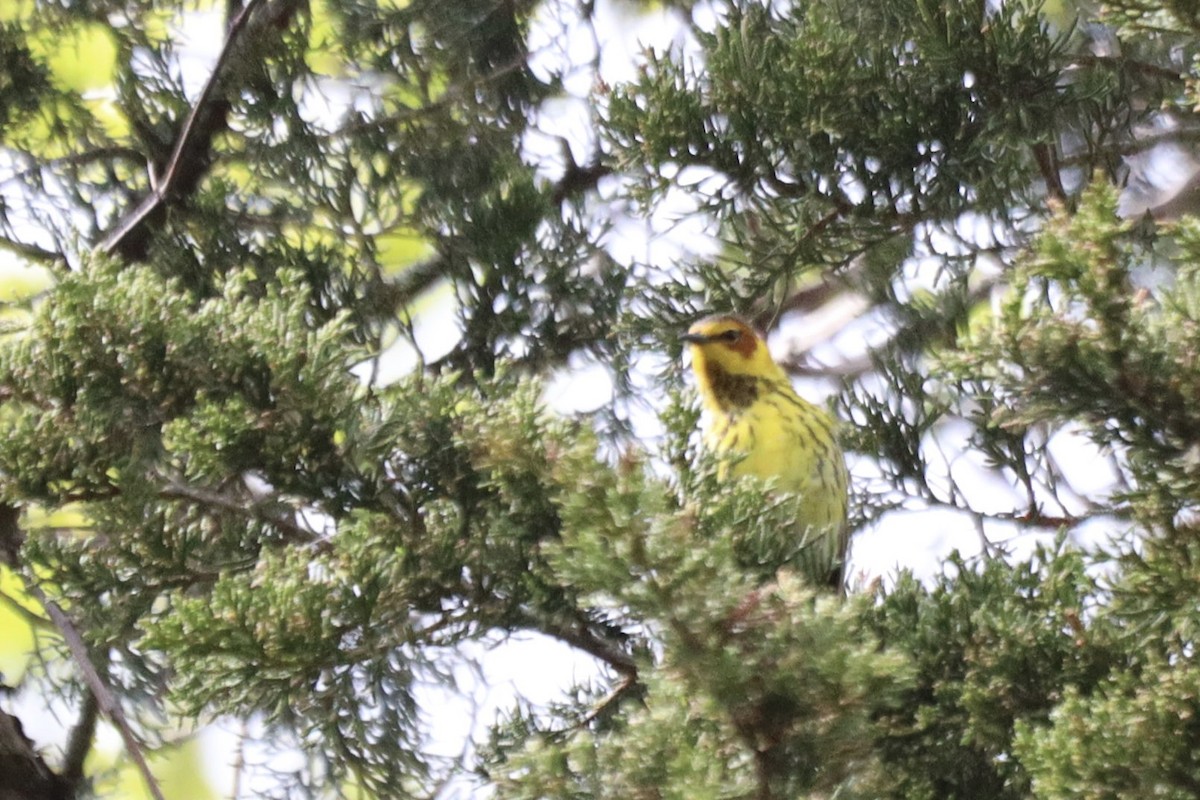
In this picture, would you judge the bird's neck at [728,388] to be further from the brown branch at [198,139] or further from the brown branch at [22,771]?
the brown branch at [22,771]

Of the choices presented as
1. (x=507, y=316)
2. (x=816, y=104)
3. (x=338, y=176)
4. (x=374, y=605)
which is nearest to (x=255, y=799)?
(x=374, y=605)

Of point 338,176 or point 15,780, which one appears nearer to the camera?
point 15,780

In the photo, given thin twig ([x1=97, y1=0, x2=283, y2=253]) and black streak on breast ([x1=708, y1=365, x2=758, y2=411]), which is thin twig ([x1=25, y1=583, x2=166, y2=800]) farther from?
black streak on breast ([x1=708, y1=365, x2=758, y2=411])

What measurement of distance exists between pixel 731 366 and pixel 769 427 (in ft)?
0.49

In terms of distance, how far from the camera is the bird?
8.16ft

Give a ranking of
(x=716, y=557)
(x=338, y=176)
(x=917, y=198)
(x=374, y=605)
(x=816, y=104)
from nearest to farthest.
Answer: (x=716, y=557)
(x=374, y=605)
(x=816, y=104)
(x=917, y=198)
(x=338, y=176)

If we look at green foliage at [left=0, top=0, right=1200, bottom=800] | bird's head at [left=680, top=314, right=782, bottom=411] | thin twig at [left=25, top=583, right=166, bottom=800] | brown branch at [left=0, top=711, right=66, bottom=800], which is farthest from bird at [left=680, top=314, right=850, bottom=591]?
brown branch at [left=0, top=711, right=66, bottom=800]

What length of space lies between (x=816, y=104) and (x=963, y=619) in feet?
2.27

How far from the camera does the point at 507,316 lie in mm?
2285

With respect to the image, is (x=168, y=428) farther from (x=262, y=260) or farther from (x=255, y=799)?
(x=262, y=260)

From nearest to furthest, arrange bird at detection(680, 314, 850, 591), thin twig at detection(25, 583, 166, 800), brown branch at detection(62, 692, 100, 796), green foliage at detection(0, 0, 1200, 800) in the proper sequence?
1. green foliage at detection(0, 0, 1200, 800)
2. thin twig at detection(25, 583, 166, 800)
3. brown branch at detection(62, 692, 100, 796)
4. bird at detection(680, 314, 850, 591)

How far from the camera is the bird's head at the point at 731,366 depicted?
8.38 ft

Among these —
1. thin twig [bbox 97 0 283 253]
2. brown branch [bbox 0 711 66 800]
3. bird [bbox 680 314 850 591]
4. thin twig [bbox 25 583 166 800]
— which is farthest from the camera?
bird [bbox 680 314 850 591]

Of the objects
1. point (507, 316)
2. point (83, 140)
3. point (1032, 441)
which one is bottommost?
point (1032, 441)
